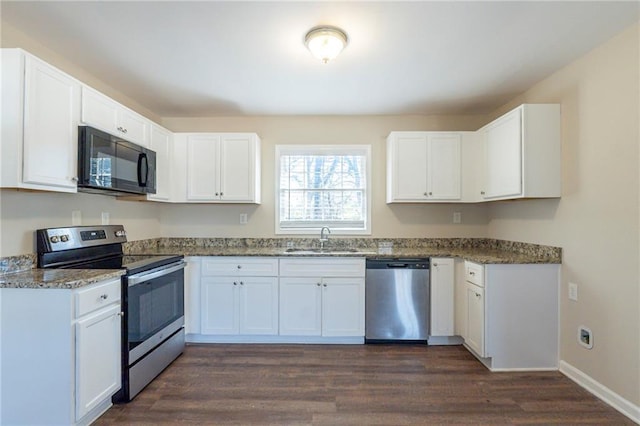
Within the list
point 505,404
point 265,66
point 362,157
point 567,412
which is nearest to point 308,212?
point 362,157

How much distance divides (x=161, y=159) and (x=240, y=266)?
4.38 ft

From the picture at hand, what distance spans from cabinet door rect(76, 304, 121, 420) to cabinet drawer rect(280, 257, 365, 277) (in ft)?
4.75

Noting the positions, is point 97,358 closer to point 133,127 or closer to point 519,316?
point 133,127

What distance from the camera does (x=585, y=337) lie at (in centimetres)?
230

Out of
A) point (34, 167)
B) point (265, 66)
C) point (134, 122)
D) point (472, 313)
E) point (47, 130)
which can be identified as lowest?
point (472, 313)

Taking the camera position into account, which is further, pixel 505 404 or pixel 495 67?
pixel 495 67

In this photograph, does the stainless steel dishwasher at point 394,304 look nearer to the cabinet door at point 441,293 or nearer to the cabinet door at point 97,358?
the cabinet door at point 441,293

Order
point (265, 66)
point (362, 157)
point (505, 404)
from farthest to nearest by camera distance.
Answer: point (362, 157)
point (265, 66)
point (505, 404)

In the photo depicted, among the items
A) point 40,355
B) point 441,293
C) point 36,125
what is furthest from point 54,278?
point 441,293

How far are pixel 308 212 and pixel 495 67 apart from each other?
7.49ft

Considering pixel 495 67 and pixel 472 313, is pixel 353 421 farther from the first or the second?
pixel 495 67

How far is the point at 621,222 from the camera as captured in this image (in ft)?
6.65

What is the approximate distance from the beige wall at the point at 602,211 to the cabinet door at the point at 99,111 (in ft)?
11.6

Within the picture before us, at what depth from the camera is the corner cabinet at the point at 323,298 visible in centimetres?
306
